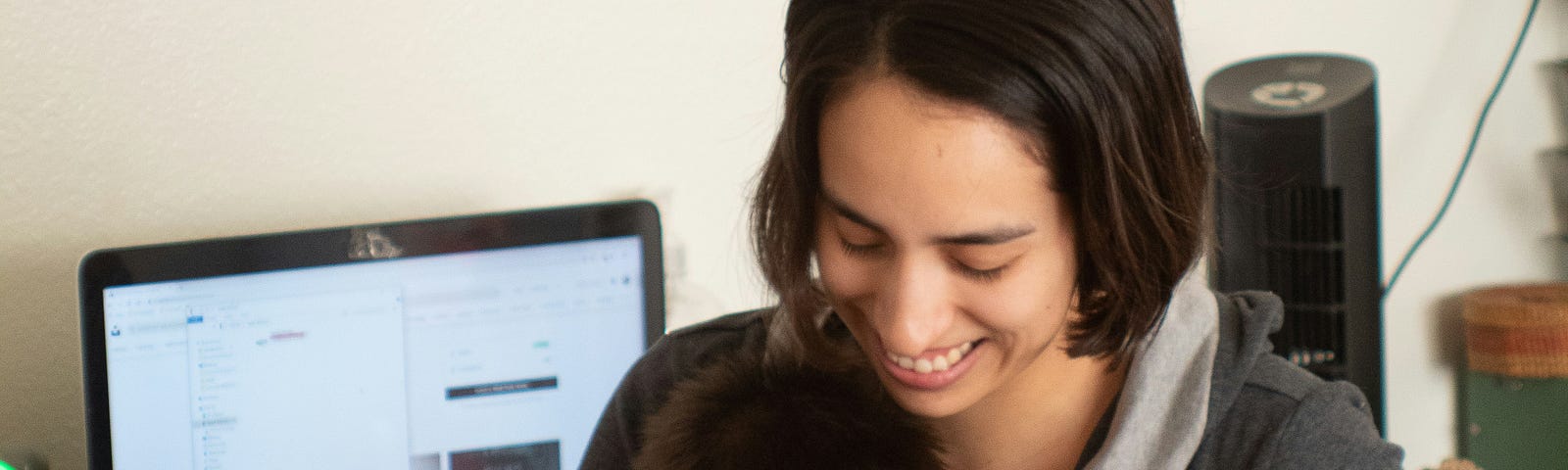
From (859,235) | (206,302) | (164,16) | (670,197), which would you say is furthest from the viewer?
(670,197)

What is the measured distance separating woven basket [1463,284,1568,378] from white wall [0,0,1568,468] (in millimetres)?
426

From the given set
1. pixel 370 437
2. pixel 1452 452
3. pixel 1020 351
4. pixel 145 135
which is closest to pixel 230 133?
pixel 145 135

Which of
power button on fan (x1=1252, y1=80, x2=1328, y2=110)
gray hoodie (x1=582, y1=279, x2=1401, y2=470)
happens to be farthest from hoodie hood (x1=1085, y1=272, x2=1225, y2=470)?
power button on fan (x1=1252, y1=80, x2=1328, y2=110)

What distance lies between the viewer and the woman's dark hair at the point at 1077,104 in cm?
67

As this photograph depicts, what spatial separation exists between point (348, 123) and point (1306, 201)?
85 cm

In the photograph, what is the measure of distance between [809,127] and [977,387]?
17 cm

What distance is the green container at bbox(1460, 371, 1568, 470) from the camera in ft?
4.98

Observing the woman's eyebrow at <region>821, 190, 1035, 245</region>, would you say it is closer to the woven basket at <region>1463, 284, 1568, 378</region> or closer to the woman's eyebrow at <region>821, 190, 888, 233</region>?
the woman's eyebrow at <region>821, 190, 888, 233</region>

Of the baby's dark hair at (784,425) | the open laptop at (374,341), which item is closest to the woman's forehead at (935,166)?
the baby's dark hair at (784,425)

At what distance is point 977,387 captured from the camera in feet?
2.44

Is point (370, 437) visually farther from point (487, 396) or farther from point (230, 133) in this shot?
point (230, 133)

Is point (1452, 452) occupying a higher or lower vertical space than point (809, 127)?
lower

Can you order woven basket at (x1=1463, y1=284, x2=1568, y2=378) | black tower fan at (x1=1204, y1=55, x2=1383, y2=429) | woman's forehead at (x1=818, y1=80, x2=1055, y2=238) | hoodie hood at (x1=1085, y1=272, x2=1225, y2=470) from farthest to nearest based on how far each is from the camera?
woven basket at (x1=1463, y1=284, x2=1568, y2=378) → black tower fan at (x1=1204, y1=55, x2=1383, y2=429) → hoodie hood at (x1=1085, y1=272, x2=1225, y2=470) → woman's forehead at (x1=818, y1=80, x2=1055, y2=238)

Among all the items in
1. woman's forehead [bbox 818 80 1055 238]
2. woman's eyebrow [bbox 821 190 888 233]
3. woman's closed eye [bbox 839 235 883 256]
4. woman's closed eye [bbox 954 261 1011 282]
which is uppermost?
woman's forehead [bbox 818 80 1055 238]
